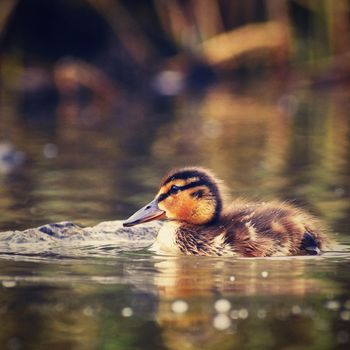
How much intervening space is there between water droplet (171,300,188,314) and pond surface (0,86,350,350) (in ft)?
0.04

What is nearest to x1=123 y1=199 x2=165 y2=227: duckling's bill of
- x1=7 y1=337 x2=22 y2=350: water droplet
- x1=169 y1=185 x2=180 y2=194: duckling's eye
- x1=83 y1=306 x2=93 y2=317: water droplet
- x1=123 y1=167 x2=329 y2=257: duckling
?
x1=123 y1=167 x2=329 y2=257: duckling

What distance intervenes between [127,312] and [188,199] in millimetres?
1899

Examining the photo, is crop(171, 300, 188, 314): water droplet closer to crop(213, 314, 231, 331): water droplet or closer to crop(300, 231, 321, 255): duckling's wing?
crop(213, 314, 231, 331): water droplet

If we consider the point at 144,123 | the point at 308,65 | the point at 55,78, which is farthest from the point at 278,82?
the point at 144,123

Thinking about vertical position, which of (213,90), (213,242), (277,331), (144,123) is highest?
(213,90)

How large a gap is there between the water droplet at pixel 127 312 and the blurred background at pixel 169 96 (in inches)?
147

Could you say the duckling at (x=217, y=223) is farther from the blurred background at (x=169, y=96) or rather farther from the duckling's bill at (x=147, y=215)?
the blurred background at (x=169, y=96)

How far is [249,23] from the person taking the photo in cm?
2142

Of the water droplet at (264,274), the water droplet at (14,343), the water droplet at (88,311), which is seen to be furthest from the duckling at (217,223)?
the water droplet at (14,343)

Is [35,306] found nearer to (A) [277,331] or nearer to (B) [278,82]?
(A) [277,331]

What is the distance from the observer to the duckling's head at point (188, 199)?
303 inches

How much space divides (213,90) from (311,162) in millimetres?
9277

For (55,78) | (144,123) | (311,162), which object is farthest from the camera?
(55,78)

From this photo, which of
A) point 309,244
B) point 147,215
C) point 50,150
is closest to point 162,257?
point 147,215
